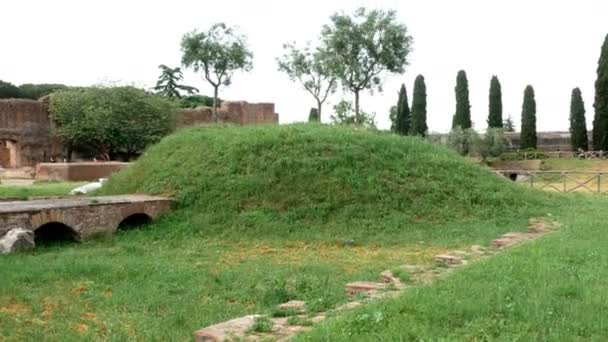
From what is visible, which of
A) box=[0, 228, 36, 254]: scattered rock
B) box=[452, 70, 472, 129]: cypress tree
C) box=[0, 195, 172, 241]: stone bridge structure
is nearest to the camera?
box=[0, 228, 36, 254]: scattered rock

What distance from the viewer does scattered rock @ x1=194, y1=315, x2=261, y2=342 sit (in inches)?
204

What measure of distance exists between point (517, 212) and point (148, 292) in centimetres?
1010

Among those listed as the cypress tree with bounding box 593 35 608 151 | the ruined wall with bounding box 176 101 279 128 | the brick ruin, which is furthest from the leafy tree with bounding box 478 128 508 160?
the brick ruin

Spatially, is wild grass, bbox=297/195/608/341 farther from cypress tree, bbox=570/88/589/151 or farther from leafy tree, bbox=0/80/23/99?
leafy tree, bbox=0/80/23/99

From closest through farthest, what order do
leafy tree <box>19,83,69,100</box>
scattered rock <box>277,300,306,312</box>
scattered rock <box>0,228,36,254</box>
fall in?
scattered rock <box>277,300,306,312</box>, scattered rock <box>0,228,36,254</box>, leafy tree <box>19,83,69,100</box>

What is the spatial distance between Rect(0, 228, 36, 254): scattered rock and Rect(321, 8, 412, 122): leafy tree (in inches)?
1257

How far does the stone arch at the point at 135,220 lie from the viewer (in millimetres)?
14480

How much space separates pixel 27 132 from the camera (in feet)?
129

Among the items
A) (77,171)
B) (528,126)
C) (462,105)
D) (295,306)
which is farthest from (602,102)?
(295,306)

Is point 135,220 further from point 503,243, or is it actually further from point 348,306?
point 348,306

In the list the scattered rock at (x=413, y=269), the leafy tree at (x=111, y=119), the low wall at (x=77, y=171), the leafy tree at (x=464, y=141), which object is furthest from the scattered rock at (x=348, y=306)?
the leafy tree at (x=464, y=141)

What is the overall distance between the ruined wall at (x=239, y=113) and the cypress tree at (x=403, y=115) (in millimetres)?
10531

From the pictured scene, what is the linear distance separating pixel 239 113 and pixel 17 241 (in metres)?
35.0

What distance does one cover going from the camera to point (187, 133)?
65.3ft
